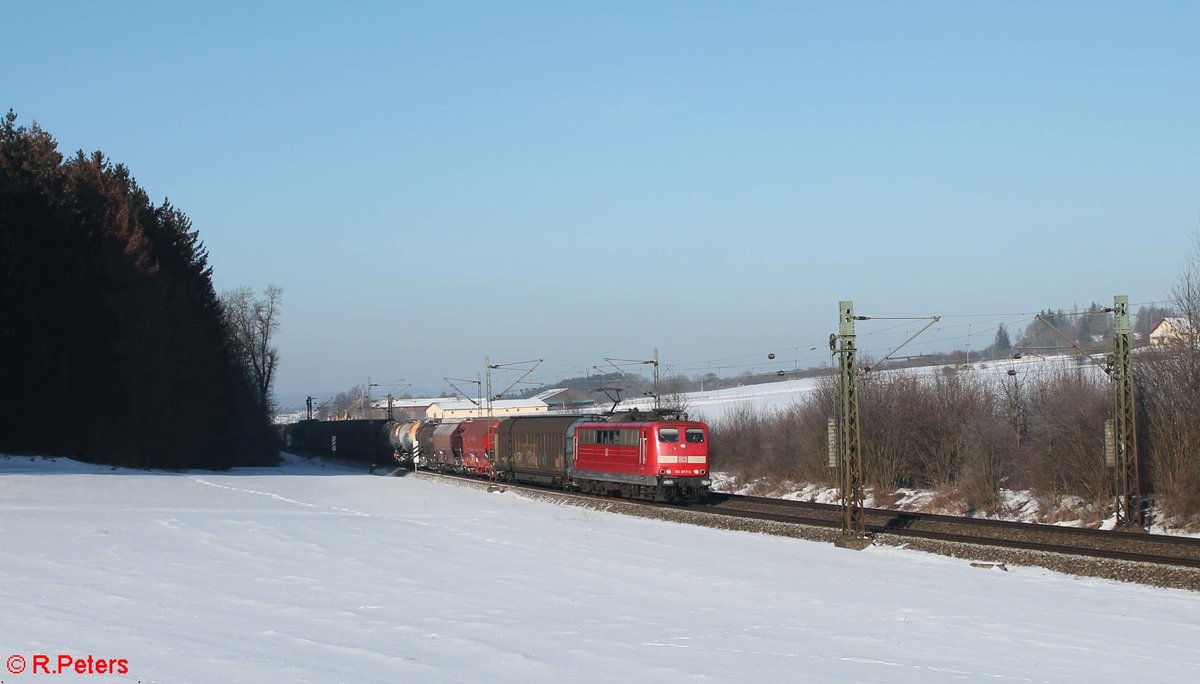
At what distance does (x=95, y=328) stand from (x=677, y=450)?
2724cm

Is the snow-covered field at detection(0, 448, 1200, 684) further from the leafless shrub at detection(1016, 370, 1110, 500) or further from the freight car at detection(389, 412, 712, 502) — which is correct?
the leafless shrub at detection(1016, 370, 1110, 500)

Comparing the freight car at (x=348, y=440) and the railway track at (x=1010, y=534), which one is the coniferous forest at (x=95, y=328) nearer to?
the freight car at (x=348, y=440)

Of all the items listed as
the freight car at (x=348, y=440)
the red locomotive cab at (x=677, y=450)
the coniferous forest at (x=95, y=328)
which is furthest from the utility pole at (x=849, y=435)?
the freight car at (x=348, y=440)

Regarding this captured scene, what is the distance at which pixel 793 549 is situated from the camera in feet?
84.4

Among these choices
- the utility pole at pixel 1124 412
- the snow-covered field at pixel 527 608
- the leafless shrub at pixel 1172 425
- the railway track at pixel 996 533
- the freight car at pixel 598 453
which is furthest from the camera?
the freight car at pixel 598 453

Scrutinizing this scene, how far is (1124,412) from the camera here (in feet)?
90.5

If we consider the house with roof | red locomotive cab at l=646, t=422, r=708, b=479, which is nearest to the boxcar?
red locomotive cab at l=646, t=422, r=708, b=479

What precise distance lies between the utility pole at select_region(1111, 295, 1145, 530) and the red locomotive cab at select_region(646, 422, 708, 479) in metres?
13.2

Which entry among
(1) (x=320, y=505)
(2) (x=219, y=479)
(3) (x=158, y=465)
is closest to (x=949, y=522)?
(1) (x=320, y=505)

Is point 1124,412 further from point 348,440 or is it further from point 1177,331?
point 348,440

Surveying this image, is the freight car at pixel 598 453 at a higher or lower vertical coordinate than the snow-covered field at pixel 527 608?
higher

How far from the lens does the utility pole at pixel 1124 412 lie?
89.9ft

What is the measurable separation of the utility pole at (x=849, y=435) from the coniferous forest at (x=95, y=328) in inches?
1292

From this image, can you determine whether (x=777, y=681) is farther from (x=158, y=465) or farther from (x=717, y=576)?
(x=158, y=465)
